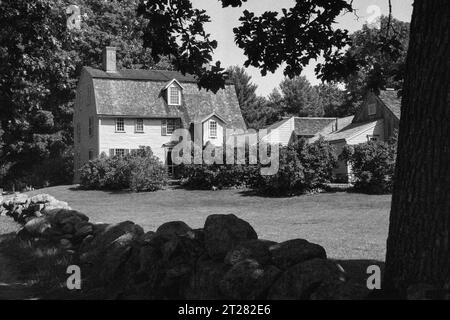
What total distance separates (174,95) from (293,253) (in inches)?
1744

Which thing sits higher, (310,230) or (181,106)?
(181,106)

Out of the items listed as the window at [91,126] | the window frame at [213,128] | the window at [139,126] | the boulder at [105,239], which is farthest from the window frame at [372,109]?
the boulder at [105,239]

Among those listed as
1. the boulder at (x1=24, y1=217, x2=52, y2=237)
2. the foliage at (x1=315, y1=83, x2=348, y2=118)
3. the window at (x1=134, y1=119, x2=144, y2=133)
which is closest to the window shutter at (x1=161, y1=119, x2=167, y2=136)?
the window at (x1=134, y1=119, x2=144, y2=133)

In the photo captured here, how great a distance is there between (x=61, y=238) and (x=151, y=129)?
120ft

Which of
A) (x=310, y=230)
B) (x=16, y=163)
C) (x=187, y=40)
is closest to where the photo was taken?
(x=187, y=40)

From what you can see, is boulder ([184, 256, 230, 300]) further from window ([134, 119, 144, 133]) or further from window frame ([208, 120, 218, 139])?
window frame ([208, 120, 218, 139])

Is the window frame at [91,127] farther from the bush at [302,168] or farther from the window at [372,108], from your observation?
the window at [372,108]

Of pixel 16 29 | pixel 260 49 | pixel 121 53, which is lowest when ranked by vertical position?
pixel 260 49

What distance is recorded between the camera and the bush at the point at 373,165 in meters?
28.8

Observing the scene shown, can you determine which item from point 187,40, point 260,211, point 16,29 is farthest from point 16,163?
point 187,40

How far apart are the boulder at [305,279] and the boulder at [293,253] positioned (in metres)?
0.31

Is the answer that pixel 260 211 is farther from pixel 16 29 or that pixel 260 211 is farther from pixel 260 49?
pixel 260 49

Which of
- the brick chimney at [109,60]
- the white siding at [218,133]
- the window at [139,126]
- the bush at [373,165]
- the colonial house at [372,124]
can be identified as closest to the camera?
the bush at [373,165]

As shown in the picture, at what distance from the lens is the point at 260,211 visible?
75.4 ft
